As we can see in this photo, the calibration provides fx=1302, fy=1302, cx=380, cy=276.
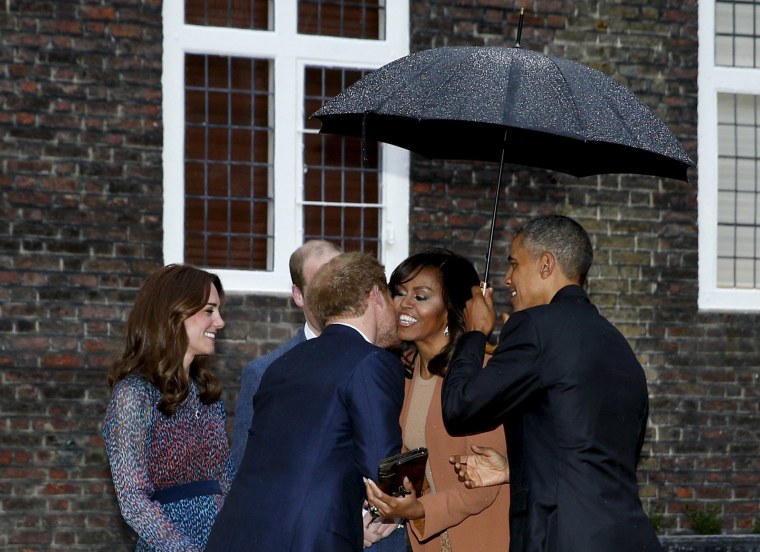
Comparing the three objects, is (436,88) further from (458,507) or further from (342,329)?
(458,507)

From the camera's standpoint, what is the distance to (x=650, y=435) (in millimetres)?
9172

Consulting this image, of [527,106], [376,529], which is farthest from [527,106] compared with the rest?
[376,529]

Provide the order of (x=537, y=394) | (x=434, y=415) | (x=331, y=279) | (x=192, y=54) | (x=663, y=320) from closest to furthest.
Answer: (x=537, y=394) < (x=331, y=279) < (x=434, y=415) < (x=192, y=54) < (x=663, y=320)

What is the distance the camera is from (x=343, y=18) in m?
8.95

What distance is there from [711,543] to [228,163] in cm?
403

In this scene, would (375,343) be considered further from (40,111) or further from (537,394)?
(40,111)

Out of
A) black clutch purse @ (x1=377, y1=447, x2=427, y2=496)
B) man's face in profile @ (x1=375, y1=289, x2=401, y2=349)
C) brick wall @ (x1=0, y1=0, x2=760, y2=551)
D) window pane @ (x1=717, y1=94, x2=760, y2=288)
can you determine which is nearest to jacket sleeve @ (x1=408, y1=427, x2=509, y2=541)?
black clutch purse @ (x1=377, y1=447, x2=427, y2=496)

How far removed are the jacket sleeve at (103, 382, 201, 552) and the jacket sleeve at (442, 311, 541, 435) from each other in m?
1.02

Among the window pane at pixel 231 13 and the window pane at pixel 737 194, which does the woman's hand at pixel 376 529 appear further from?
the window pane at pixel 737 194

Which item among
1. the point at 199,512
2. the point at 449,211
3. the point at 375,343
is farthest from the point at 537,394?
the point at 449,211

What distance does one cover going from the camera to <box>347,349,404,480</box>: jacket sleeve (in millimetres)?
3936

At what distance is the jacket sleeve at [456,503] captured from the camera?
4609 mm

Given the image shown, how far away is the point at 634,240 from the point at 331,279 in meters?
5.30

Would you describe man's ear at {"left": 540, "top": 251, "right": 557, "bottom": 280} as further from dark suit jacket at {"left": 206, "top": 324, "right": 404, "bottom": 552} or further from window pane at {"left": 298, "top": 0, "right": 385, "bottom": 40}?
window pane at {"left": 298, "top": 0, "right": 385, "bottom": 40}
